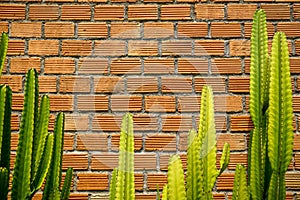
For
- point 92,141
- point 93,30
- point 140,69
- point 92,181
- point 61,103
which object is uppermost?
point 93,30

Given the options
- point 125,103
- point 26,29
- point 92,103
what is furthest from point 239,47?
point 26,29

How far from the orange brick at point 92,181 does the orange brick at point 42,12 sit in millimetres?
676

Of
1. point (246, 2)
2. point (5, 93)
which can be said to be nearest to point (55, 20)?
point (246, 2)

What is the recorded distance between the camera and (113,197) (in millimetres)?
961

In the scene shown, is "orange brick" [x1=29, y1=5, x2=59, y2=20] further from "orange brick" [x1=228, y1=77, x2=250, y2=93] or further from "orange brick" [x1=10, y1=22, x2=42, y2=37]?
"orange brick" [x1=228, y1=77, x2=250, y2=93]

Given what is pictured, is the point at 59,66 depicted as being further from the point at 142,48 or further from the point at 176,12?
the point at 176,12

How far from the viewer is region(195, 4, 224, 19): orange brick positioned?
5.94 ft

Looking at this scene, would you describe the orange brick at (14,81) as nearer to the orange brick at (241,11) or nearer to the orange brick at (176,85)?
the orange brick at (176,85)

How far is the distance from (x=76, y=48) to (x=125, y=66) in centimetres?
22

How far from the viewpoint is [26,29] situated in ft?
5.90

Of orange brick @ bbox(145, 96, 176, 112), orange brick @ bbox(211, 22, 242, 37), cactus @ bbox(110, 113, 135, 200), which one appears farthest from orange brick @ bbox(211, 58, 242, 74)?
cactus @ bbox(110, 113, 135, 200)

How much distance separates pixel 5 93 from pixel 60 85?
905 mm

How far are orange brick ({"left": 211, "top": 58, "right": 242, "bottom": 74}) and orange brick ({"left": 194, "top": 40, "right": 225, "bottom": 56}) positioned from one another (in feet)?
0.12

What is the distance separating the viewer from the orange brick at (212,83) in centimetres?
177
